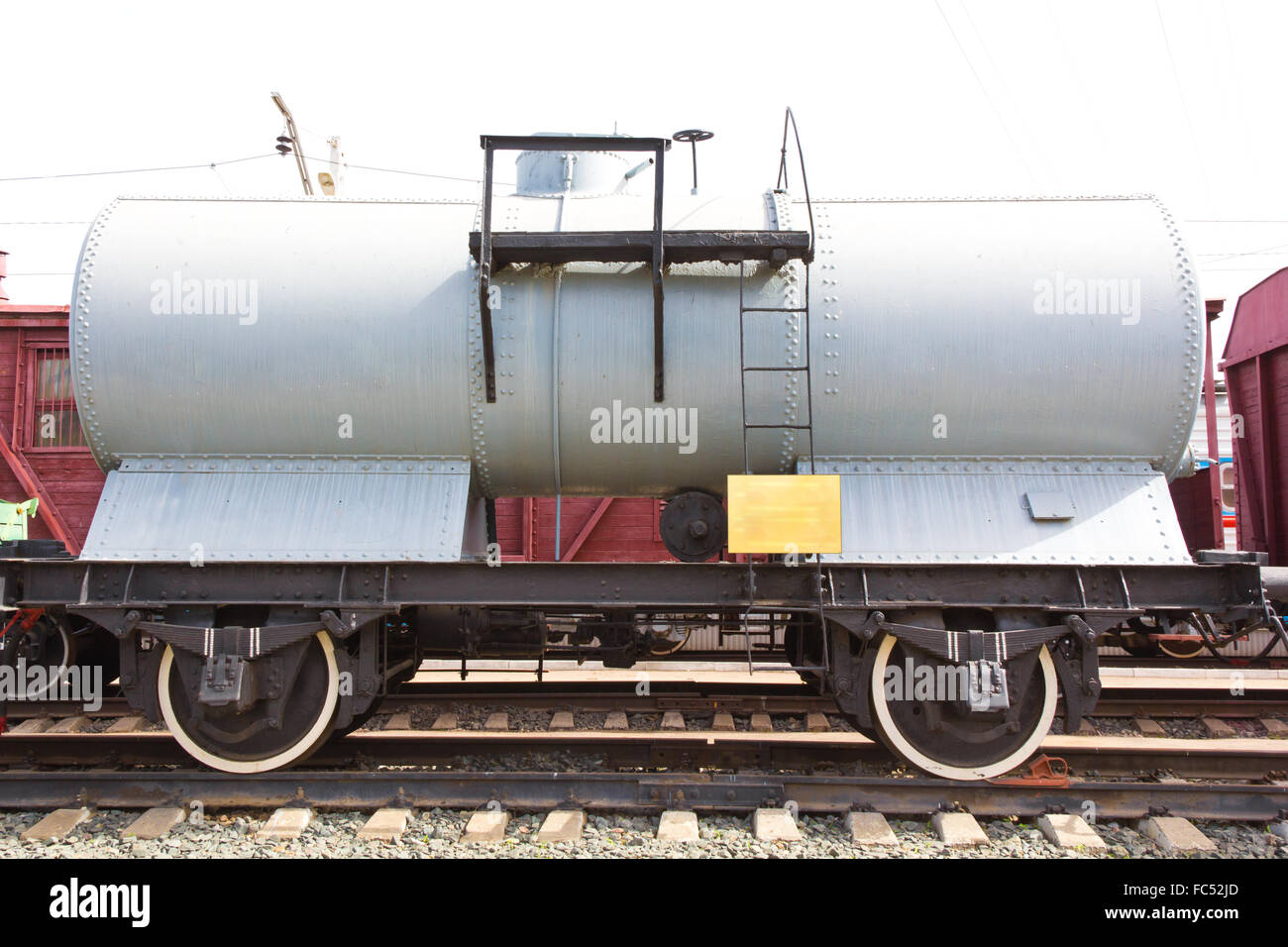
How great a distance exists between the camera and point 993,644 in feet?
17.8

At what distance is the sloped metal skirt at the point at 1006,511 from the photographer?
18.2 feet

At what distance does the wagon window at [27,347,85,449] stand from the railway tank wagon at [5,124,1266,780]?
23.3 feet

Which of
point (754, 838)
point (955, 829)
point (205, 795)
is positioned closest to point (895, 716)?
point (955, 829)

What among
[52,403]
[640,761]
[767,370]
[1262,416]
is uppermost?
[52,403]

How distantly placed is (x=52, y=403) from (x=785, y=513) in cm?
1146

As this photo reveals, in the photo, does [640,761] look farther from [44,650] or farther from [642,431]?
[44,650]

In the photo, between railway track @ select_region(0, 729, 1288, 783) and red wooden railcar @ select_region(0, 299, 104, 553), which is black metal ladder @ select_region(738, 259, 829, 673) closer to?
railway track @ select_region(0, 729, 1288, 783)

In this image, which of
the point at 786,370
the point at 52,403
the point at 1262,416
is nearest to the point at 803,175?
the point at 786,370

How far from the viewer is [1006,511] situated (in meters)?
5.68

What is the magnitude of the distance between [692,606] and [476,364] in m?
2.33

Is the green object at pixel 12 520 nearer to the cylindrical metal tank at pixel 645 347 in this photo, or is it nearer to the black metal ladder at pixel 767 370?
the cylindrical metal tank at pixel 645 347

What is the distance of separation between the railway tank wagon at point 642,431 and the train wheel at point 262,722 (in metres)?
0.02

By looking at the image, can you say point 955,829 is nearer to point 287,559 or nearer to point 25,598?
point 287,559

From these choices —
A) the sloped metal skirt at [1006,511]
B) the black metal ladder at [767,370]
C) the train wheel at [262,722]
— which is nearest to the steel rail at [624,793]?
the train wheel at [262,722]
